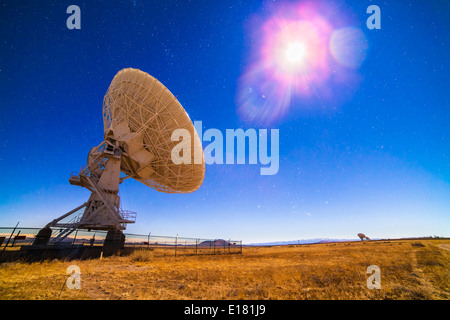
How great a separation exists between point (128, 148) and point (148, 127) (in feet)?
12.8

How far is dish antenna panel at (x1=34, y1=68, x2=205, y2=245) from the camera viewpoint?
64.2 feet

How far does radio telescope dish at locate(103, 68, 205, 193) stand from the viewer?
1967cm

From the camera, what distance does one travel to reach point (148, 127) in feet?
69.0

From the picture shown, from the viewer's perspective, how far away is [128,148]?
22.4 meters

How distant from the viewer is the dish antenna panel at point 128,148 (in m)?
19.6

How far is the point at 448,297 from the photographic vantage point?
588cm

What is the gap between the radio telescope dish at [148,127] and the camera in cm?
1967

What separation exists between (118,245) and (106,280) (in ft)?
43.9
